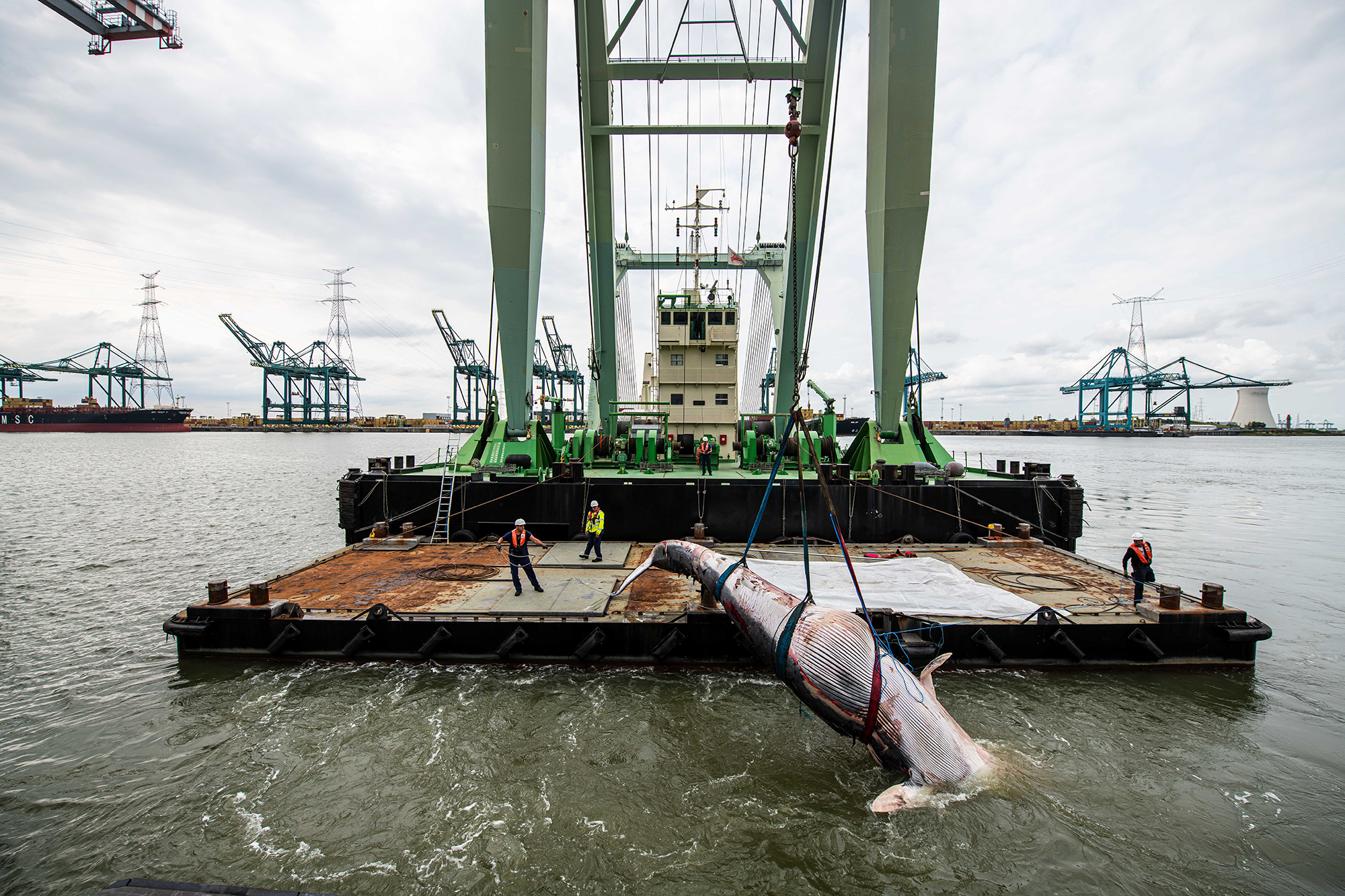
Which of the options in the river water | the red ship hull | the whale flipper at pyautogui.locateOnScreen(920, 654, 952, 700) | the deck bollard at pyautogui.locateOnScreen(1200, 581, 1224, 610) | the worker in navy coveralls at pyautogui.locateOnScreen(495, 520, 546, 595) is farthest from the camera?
the red ship hull

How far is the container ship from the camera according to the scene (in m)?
103

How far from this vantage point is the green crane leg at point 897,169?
15328 millimetres

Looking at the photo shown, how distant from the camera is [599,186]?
23.6 meters

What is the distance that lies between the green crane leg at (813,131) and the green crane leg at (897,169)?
2.83 meters

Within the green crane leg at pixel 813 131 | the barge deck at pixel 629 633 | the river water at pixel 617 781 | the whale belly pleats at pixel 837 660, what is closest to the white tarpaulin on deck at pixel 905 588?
the barge deck at pixel 629 633

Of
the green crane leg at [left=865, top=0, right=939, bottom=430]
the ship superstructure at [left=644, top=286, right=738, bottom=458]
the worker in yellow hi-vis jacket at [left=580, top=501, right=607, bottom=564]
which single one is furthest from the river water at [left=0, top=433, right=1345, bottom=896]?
the ship superstructure at [left=644, top=286, right=738, bottom=458]

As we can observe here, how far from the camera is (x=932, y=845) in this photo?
17.6ft

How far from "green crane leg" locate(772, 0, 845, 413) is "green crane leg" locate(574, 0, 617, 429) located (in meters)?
7.71

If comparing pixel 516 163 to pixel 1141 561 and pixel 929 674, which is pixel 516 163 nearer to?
pixel 929 674

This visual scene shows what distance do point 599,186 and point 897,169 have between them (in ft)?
41.2

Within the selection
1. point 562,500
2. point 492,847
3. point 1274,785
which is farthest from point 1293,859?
point 562,500

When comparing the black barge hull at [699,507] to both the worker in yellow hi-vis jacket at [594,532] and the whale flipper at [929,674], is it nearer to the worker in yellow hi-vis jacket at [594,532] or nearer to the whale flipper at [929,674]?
the worker in yellow hi-vis jacket at [594,532]

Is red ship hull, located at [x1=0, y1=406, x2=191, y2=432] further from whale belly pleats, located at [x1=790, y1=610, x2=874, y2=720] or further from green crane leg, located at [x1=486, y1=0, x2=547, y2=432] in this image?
whale belly pleats, located at [x1=790, y1=610, x2=874, y2=720]

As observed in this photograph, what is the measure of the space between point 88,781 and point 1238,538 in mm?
33514
